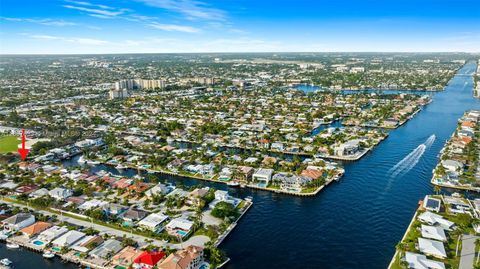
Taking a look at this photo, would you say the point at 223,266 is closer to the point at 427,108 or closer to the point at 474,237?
the point at 474,237

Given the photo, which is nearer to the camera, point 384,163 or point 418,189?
point 418,189

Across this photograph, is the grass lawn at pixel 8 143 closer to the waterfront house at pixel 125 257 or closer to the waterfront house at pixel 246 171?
the waterfront house at pixel 246 171

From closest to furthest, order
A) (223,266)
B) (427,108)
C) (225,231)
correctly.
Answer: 1. (223,266)
2. (225,231)
3. (427,108)

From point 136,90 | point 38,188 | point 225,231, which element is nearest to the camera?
point 225,231

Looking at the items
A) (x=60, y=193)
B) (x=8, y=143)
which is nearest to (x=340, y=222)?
(x=60, y=193)

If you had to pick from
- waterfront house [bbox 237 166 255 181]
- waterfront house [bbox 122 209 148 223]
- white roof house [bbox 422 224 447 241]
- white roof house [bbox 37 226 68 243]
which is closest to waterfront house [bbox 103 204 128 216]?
waterfront house [bbox 122 209 148 223]

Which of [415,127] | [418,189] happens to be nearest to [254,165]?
[418,189]

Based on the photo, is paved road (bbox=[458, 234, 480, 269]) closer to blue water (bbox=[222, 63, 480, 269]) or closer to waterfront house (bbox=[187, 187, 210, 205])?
blue water (bbox=[222, 63, 480, 269])
